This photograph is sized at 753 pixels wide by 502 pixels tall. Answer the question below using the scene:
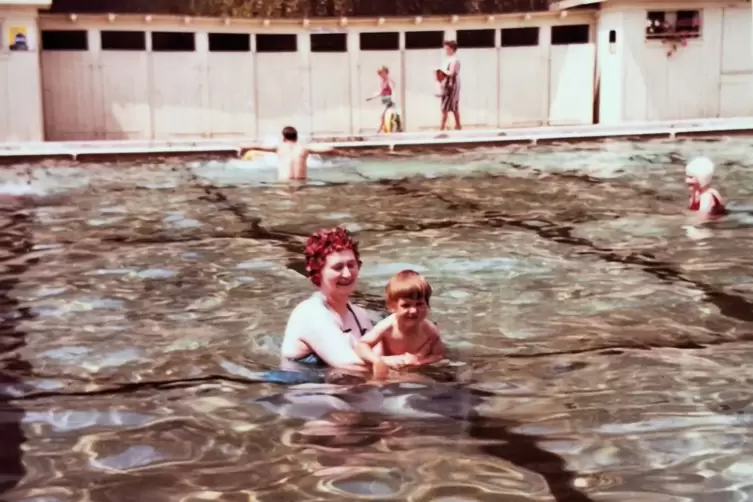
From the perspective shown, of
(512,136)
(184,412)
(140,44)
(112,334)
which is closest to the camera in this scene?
(184,412)

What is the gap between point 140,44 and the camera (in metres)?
22.7

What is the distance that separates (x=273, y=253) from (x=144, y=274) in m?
1.33

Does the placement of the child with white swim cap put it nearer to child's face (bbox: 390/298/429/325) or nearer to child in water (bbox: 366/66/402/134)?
child's face (bbox: 390/298/429/325)

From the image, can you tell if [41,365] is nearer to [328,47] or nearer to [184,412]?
[184,412]

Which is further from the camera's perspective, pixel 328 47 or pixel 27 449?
pixel 328 47

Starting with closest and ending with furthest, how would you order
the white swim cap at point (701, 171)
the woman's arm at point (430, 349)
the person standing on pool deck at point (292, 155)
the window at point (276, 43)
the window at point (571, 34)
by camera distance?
the woman's arm at point (430, 349) → the white swim cap at point (701, 171) → the person standing on pool deck at point (292, 155) → the window at point (276, 43) → the window at point (571, 34)

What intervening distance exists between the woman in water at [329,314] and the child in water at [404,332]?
0.15 ft

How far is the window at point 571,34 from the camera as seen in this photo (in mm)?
24391

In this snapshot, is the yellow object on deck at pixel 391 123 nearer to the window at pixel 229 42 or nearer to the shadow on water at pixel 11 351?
the window at pixel 229 42

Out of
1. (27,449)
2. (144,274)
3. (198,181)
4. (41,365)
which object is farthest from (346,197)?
(27,449)

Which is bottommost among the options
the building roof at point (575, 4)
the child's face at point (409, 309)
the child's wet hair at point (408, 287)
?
the child's face at point (409, 309)

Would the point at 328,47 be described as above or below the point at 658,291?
above

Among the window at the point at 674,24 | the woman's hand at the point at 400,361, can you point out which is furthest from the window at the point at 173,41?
the woman's hand at the point at 400,361

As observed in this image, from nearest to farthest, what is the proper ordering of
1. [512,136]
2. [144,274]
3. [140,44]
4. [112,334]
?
1. [112,334]
2. [144,274]
3. [512,136]
4. [140,44]
